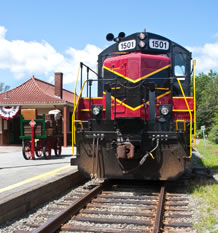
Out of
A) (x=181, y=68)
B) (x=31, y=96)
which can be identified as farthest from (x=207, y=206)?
(x=31, y=96)

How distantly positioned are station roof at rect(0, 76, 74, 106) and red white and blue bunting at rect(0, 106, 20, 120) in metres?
0.27

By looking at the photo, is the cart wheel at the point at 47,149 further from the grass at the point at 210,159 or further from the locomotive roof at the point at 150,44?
the grass at the point at 210,159

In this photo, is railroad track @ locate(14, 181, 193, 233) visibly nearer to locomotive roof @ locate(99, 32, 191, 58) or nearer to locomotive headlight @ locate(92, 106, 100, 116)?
locomotive headlight @ locate(92, 106, 100, 116)

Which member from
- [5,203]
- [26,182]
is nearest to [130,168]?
[26,182]

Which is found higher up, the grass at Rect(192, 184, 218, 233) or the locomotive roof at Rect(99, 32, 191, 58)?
the locomotive roof at Rect(99, 32, 191, 58)

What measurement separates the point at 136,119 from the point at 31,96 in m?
15.5

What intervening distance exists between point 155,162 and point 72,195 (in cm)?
194

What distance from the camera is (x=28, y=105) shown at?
1970 centimetres

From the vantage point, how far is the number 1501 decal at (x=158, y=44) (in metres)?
7.15

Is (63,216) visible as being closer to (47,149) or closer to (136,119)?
(136,119)

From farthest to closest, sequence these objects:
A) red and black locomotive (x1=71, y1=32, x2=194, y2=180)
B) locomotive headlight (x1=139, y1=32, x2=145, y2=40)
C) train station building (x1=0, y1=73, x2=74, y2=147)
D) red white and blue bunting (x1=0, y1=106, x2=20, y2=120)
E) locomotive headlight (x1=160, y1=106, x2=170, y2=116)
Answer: red white and blue bunting (x1=0, y1=106, x2=20, y2=120) < train station building (x1=0, y1=73, x2=74, y2=147) < locomotive headlight (x1=139, y1=32, x2=145, y2=40) < locomotive headlight (x1=160, y1=106, x2=170, y2=116) < red and black locomotive (x1=71, y1=32, x2=194, y2=180)

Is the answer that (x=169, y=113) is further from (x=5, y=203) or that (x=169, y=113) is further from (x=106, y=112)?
(x=5, y=203)

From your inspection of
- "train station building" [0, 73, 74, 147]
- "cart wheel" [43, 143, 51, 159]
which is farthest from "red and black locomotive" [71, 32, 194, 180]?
"train station building" [0, 73, 74, 147]

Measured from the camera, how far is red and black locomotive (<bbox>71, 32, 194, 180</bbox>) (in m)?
6.22
